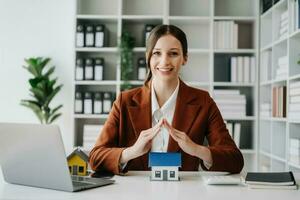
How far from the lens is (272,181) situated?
1559 mm

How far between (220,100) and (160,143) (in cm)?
254

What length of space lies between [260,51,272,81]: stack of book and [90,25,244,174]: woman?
237 centimetres

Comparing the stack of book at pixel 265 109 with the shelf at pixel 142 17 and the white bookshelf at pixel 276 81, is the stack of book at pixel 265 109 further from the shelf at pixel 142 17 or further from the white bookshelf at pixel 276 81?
the shelf at pixel 142 17

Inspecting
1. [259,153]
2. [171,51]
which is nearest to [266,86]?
[259,153]

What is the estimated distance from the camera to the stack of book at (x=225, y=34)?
452 cm

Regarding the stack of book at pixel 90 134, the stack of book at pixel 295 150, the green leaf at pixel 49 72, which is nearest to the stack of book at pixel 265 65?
the stack of book at pixel 295 150

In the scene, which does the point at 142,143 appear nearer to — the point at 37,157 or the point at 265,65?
the point at 37,157

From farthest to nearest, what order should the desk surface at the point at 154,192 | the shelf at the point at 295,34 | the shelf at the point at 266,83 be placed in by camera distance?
the shelf at the point at 266,83 → the shelf at the point at 295,34 → the desk surface at the point at 154,192

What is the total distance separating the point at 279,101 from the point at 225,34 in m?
0.98

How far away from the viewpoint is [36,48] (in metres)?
4.94

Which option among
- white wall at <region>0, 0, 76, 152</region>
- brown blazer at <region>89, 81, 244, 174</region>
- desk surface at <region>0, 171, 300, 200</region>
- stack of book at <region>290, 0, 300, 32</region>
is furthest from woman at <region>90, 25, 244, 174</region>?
white wall at <region>0, 0, 76, 152</region>

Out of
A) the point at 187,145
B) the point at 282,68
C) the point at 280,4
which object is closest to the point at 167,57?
the point at 187,145

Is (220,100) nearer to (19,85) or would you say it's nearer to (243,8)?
(243,8)

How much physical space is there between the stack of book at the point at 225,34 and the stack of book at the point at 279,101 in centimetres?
70
